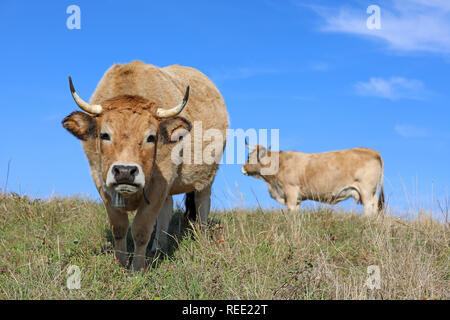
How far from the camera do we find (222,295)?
4445mm

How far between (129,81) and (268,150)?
11649mm

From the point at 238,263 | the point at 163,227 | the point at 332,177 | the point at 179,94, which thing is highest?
the point at 179,94

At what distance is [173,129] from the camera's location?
5.60 metres

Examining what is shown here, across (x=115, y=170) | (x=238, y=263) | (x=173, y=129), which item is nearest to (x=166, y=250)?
(x=238, y=263)

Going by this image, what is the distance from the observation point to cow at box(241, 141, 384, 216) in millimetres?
14867

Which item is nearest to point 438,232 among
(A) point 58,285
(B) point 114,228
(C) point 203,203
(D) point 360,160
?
(C) point 203,203

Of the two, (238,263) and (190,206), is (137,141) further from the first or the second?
(190,206)

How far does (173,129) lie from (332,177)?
34.5 ft

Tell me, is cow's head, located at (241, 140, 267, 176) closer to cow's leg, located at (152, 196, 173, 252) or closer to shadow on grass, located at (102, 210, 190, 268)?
shadow on grass, located at (102, 210, 190, 268)

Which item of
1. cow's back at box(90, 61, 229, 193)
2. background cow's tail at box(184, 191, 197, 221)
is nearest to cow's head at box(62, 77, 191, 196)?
cow's back at box(90, 61, 229, 193)

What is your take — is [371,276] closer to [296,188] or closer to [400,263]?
[400,263]

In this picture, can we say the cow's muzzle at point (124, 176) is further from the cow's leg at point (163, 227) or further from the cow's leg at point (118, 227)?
the cow's leg at point (163, 227)

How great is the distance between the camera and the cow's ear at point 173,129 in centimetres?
553

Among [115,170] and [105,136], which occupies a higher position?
[105,136]
